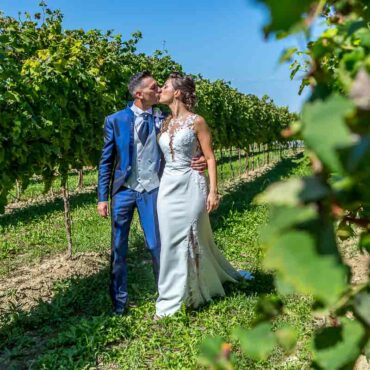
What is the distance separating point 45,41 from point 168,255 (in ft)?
13.3

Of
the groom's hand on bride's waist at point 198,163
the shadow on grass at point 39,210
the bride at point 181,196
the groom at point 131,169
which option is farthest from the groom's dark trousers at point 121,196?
the shadow on grass at point 39,210

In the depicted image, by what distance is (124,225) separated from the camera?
170 inches

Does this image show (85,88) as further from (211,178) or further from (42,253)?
(211,178)

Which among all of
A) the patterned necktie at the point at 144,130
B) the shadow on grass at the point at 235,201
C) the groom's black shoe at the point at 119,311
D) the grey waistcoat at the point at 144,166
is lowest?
the groom's black shoe at the point at 119,311

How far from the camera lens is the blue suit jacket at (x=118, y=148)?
4.19 metres

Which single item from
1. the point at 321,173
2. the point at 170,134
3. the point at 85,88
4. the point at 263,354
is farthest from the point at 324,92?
the point at 85,88

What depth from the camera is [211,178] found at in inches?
165

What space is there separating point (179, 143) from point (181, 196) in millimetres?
427

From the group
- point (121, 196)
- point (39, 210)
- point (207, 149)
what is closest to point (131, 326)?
point (121, 196)

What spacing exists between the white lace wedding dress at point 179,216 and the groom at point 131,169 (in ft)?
0.39

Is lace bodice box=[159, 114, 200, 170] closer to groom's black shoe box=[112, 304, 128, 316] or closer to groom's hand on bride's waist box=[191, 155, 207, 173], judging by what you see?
groom's hand on bride's waist box=[191, 155, 207, 173]

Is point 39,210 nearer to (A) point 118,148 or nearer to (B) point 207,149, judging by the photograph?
(A) point 118,148

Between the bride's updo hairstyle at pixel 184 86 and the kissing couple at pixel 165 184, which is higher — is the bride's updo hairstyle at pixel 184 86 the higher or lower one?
the higher one

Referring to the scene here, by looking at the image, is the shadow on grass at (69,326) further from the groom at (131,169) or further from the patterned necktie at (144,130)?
the patterned necktie at (144,130)
